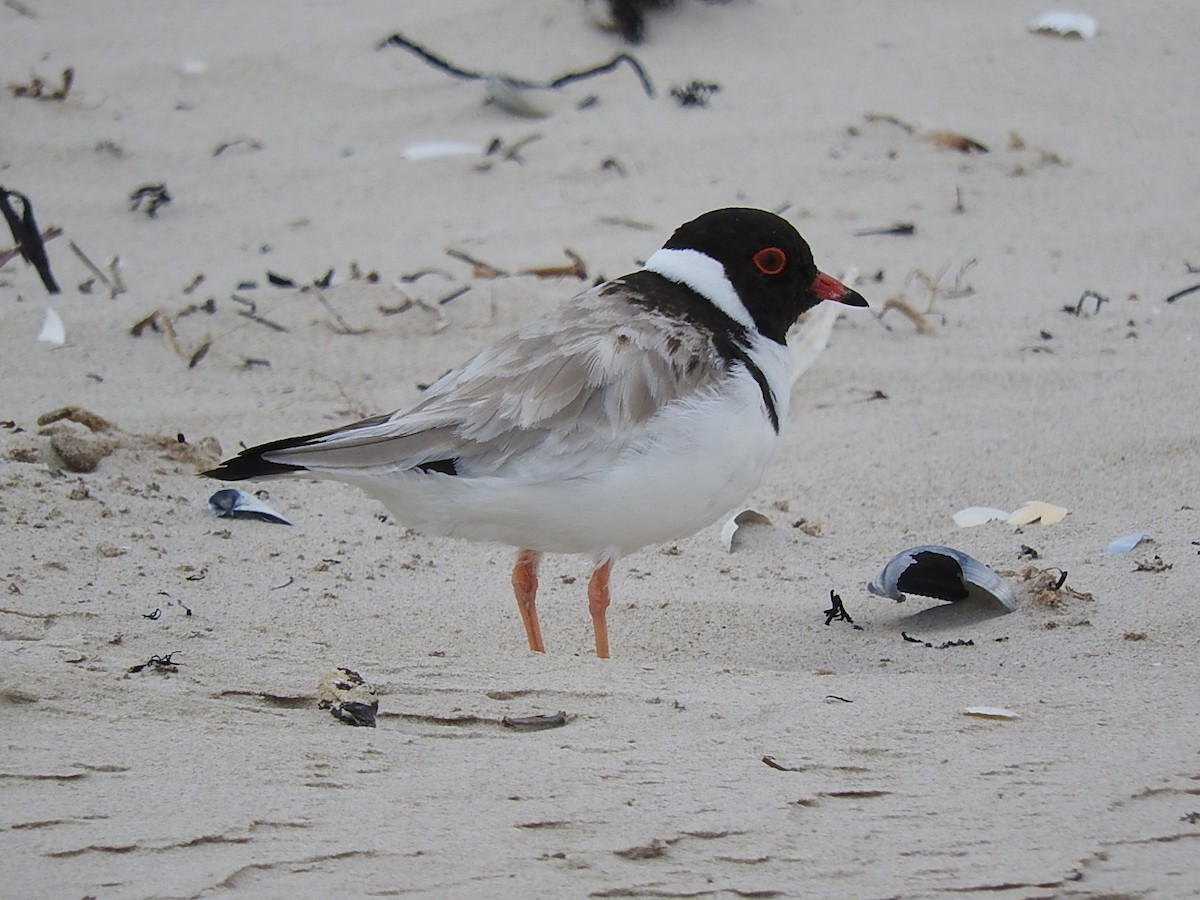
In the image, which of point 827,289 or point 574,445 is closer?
point 574,445

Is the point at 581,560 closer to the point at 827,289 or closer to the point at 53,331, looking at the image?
the point at 827,289

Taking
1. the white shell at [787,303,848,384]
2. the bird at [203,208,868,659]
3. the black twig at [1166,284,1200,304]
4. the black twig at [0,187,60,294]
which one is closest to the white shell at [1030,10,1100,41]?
the black twig at [1166,284,1200,304]

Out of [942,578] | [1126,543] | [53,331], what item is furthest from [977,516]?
[53,331]

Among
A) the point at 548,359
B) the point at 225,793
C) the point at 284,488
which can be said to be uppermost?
the point at 548,359

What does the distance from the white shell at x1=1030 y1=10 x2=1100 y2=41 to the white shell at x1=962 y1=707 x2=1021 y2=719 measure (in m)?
7.11

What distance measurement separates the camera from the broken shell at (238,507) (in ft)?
15.4

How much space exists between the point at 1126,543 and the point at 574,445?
1.88 m

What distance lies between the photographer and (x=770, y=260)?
441cm

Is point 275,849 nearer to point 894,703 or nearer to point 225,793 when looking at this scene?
point 225,793

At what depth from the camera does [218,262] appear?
712 cm

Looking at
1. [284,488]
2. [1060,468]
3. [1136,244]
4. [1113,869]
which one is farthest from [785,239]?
[1136,244]

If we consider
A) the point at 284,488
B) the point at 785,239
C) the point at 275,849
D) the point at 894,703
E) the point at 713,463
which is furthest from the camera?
the point at 284,488

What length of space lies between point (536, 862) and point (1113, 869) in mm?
970

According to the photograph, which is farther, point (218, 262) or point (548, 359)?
point (218, 262)
